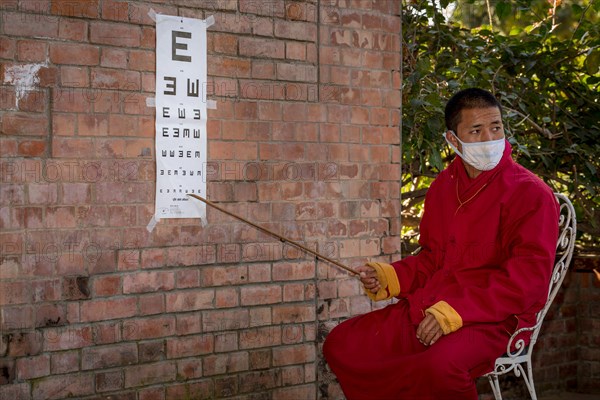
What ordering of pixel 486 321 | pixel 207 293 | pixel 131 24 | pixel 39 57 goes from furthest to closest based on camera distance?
1. pixel 207 293
2. pixel 131 24
3. pixel 39 57
4. pixel 486 321

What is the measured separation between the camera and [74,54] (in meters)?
3.25

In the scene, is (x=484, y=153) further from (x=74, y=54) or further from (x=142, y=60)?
(x=74, y=54)

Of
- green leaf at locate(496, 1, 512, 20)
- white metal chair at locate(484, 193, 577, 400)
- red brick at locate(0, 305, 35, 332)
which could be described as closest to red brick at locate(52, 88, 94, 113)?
red brick at locate(0, 305, 35, 332)

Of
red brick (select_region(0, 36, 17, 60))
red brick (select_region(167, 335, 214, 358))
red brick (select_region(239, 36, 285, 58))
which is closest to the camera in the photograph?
red brick (select_region(0, 36, 17, 60))

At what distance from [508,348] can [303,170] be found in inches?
51.4

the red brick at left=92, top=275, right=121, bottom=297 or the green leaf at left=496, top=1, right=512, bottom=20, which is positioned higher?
the green leaf at left=496, top=1, right=512, bottom=20

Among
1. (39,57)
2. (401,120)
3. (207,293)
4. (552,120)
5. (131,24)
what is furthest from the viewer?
(552,120)

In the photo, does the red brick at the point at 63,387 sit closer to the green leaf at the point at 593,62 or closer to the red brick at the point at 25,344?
the red brick at the point at 25,344

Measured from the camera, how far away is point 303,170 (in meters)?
3.83

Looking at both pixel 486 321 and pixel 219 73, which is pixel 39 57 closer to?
pixel 219 73

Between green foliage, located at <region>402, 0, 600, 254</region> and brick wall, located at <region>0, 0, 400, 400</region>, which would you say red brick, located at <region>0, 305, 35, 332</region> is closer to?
brick wall, located at <region>0, 0, 400, 400</region>

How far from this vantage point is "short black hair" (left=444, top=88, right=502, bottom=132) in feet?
10.6

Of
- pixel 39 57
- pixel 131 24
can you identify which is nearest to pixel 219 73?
pixel 131 24

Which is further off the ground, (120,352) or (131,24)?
(131,24)
